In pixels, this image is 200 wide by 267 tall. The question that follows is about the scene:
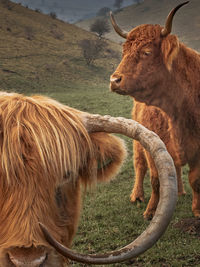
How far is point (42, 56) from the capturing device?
36.5m

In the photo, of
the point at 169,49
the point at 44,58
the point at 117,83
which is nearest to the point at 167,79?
the point at 169,49

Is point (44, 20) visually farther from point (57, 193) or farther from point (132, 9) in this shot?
point (132, 9)

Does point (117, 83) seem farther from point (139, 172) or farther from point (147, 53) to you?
point (139, 172)

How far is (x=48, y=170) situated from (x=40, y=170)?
63mm

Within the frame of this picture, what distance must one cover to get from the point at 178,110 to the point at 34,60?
31.2 m

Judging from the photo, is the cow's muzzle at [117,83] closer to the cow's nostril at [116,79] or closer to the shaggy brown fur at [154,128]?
the cow's nostril at [116,79]

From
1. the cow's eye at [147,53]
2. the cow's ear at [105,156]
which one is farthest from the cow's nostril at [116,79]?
the cow's ear at [105,156]

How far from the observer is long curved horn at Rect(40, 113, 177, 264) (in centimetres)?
175

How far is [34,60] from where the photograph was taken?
34.4 m

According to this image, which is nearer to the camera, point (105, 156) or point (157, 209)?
point (157, 209)

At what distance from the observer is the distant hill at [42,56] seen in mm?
28359

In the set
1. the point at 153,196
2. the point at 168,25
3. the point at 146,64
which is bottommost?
the point at 153,196

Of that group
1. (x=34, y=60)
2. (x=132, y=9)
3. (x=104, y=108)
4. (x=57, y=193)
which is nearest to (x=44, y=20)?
(x=34, y=60)

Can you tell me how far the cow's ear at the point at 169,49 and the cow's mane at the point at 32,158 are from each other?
274cm
